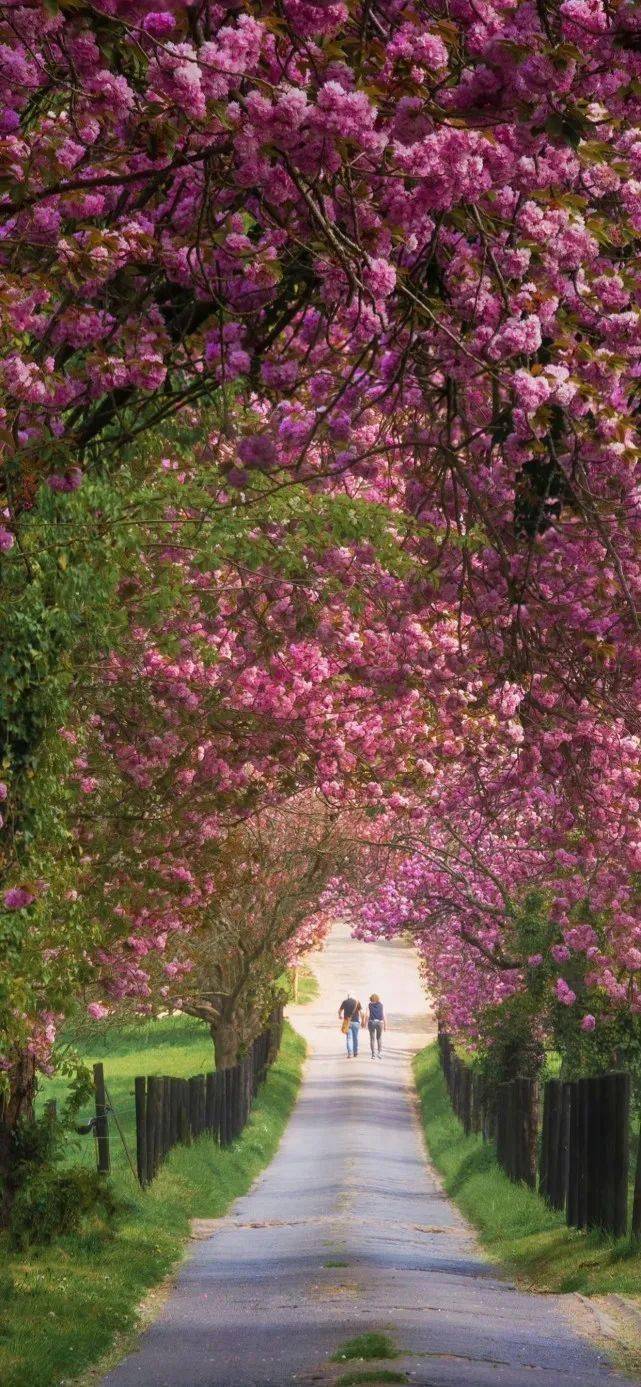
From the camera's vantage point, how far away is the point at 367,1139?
119 ft

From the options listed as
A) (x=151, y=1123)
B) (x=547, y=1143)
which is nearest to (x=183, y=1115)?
(x=151, y=1123)

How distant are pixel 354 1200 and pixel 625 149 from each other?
20.3m

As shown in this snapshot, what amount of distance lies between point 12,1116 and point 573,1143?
5760 millimetres

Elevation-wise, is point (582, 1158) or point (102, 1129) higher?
point (102, 1129)

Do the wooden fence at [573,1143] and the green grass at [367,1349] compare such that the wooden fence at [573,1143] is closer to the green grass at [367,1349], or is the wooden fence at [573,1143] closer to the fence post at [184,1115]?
the fence post at [184,1115]

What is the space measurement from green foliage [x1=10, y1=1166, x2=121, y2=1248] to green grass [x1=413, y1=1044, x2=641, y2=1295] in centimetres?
411

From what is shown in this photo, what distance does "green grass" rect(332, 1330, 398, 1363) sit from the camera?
37.7 feet

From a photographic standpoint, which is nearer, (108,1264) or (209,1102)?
(108,1264)

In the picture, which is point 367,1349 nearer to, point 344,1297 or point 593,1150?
point 344,1297

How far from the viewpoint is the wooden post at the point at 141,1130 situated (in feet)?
73.8

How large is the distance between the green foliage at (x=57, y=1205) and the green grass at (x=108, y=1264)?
223 millimetres

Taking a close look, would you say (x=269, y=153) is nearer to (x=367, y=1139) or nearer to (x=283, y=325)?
(x=283, y=325)

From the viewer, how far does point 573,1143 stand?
63.8 ft

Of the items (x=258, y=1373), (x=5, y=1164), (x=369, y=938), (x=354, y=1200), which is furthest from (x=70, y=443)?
(x=369, y=938)
